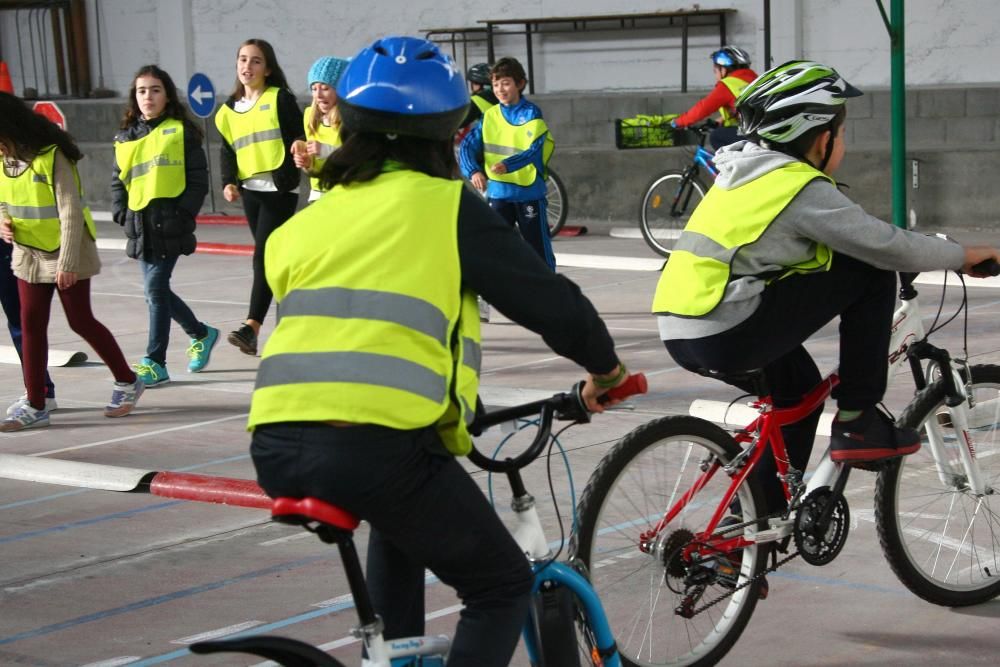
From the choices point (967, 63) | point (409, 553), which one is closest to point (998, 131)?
point (967, 63)

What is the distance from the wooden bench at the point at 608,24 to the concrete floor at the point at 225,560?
10566mm

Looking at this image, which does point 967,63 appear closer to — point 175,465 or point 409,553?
point 175,465

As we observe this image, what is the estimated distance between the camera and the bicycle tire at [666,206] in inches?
573

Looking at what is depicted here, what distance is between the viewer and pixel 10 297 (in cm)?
891

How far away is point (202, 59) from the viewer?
24.0 metres

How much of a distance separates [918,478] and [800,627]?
637 millimetres

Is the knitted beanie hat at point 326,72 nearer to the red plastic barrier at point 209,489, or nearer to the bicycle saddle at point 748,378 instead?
the red plastic barrier at point 209,489

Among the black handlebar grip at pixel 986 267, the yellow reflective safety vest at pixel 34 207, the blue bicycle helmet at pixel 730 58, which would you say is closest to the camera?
the black handlebar grip at pixel 986 267

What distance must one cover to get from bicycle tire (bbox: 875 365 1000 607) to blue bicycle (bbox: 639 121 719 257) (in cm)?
952

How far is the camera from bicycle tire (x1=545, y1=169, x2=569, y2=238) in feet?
54.3

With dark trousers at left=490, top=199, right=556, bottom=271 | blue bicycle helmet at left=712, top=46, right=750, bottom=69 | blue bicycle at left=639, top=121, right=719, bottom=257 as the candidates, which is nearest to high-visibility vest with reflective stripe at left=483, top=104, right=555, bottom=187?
dark trousers at left=490, top=199, right=556, bottom=271

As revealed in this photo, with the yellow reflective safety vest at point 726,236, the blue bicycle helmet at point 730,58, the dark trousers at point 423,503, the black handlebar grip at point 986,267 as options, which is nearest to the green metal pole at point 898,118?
the blue bicycle helmet at point 730,58

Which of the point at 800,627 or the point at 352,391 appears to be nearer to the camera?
the point at 352,391

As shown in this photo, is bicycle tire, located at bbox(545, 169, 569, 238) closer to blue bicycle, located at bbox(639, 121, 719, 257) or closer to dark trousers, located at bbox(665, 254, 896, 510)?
blue bicycle, located at bbox(639, 121, 719, 257)
